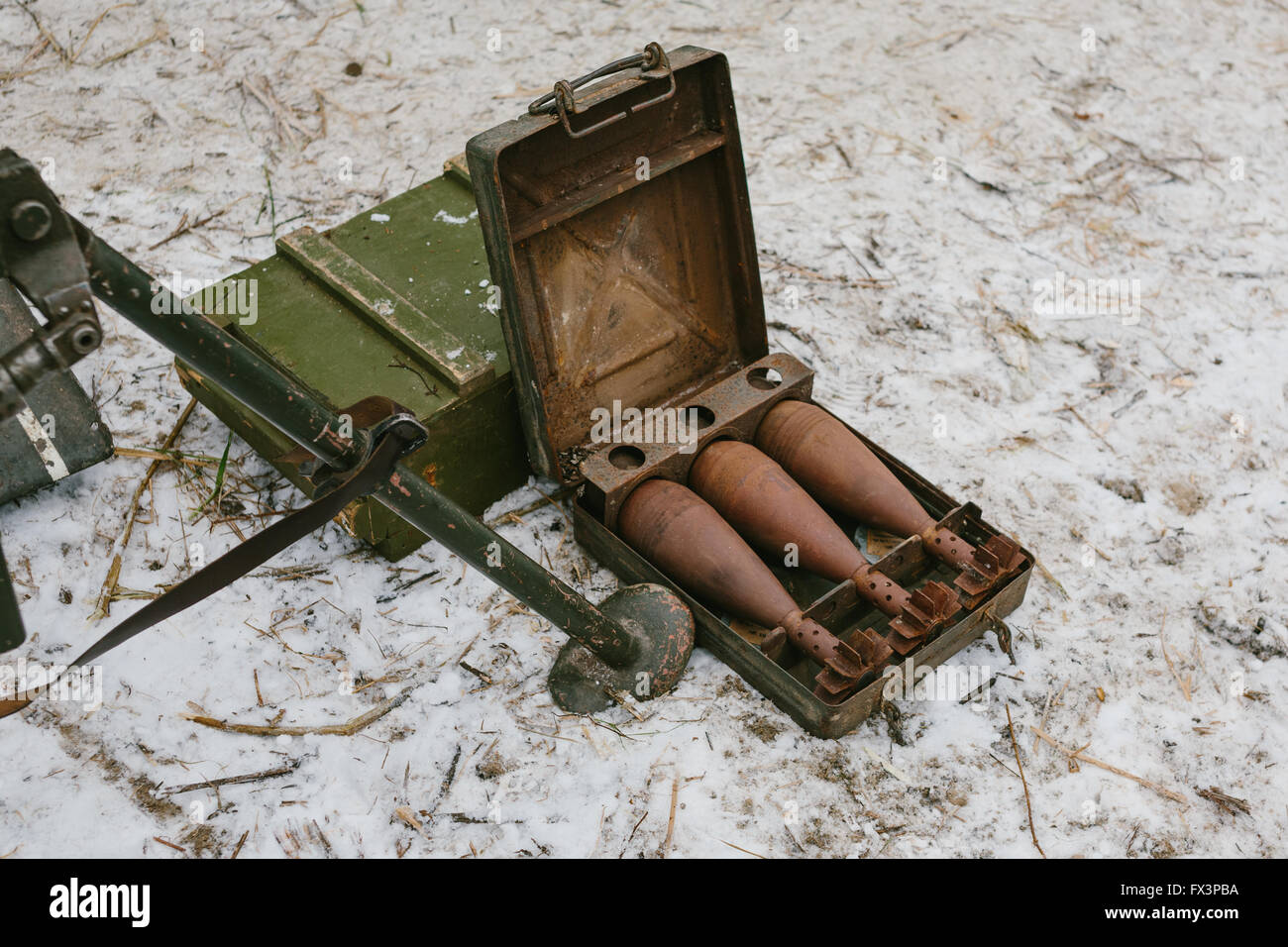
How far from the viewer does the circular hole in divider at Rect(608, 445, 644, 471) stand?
3668 millimetres

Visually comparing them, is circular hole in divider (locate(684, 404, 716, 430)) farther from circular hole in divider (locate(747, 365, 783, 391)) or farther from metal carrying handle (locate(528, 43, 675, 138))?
metal carrying handle (locate(528, 43, 675, 138))

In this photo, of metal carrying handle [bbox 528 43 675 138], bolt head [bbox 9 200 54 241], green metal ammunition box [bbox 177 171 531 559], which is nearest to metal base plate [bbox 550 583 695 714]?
green metal ammunition box [bbox 177 171 531 559]

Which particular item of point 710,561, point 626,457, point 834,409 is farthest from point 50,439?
point 834,409

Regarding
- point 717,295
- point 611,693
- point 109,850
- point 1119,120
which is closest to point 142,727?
point 109,850

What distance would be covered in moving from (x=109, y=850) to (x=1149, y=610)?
329 cm

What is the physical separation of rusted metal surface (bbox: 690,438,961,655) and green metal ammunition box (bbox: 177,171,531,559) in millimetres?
749

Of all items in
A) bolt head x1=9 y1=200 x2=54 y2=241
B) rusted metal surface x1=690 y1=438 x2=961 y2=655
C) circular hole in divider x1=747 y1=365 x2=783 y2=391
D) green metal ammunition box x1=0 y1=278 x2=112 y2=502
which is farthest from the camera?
circular hole in divider x1=747 y1=365 x2=783 y2=391

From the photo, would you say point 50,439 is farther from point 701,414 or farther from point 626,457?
point 701,414

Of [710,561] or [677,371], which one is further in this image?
[677,371]

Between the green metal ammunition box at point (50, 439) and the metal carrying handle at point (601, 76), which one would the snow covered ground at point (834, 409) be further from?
the metal carrying handle at point (601, 76)

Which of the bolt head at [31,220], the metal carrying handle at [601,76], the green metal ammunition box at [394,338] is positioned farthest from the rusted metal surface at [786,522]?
the bolt head at [31,220]

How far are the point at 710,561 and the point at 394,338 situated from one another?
1323mm

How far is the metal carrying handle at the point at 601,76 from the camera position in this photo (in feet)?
10.5

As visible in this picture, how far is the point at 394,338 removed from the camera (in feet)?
12.2
